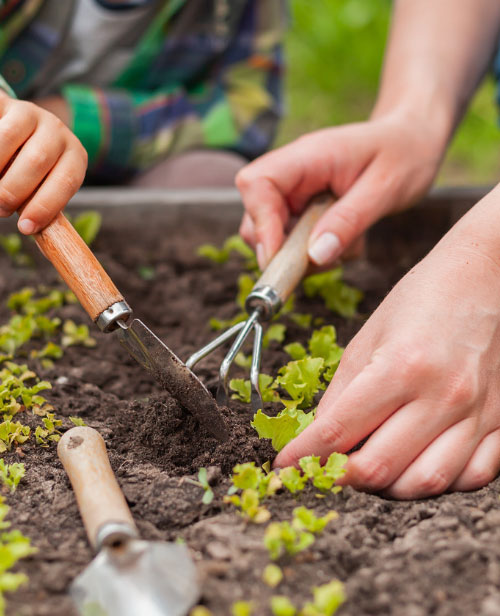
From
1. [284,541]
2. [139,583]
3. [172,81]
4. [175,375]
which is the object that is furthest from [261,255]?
[172,81]

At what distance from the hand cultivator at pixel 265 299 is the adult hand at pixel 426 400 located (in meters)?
0.26

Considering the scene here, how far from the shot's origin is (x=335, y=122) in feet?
15.4

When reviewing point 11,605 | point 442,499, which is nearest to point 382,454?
point 442,499

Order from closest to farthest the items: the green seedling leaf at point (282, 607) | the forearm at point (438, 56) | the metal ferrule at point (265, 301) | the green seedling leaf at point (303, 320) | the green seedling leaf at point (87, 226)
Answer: the green seedling leaf at point (282, 607) < the metal ferrule at point (265, 301) < the green seedling leaf at point (303, 320) < the forearm at point (438, 56) < the green seedling leaf at point (87, 226)

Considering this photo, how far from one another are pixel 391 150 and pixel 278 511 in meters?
1.20

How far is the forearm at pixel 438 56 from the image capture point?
7.47 ft

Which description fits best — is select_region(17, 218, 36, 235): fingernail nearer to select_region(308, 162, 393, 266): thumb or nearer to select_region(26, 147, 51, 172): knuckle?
select_region(26, 147, 51, 172): knuckle

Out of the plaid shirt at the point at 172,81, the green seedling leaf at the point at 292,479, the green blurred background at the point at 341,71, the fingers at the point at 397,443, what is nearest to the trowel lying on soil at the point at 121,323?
the green seedling leaf at the point at 292,479

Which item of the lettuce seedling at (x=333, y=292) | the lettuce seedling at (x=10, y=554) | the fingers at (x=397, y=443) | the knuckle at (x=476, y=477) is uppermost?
the lettuce seedling at (x=10, y=554)

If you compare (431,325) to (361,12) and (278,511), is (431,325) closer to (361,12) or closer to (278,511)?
(278,511)

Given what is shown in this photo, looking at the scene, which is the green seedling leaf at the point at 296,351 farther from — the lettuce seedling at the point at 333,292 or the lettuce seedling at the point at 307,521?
the lettuce seedling at the point at 307,521

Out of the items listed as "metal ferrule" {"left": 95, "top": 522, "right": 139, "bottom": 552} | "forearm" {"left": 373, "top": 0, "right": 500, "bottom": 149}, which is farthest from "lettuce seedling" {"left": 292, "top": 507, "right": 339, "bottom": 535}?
"forearm" {"left": 373, "top": 0, "right": 500, "bottom": 149}

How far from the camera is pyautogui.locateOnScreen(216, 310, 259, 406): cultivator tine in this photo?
5.18ft

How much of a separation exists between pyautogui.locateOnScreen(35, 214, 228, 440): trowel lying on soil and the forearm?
1.22 metres
